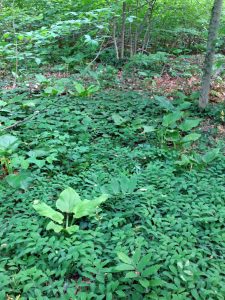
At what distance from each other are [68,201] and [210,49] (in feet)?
12.6

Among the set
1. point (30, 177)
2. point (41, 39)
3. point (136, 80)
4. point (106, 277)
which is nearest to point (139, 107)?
point (136, 80)

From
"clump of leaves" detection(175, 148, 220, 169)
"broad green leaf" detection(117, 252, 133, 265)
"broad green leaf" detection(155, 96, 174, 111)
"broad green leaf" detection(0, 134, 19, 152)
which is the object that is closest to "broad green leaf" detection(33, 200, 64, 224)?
"broad green leaf" detection(117, 252, 133, 265)

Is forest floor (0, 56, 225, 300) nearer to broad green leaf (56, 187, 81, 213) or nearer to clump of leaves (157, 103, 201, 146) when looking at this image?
clump of leaves (157, 103, 201, 146)

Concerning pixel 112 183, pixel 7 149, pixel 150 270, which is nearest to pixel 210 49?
pixel 112 183

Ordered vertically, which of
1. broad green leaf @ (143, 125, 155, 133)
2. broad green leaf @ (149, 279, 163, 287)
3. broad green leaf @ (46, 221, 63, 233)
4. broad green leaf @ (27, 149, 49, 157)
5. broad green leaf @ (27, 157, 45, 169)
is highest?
broad green leaf @ (149, 279, 163, 287)

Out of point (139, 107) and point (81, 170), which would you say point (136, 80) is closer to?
point (139, 107)

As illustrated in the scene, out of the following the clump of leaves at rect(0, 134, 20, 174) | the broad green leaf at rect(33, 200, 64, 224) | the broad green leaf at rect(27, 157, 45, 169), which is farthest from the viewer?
the clump of leaves at rect(0, 134, 20, 174)

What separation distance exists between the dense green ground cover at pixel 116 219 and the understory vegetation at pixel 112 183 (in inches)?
0.5

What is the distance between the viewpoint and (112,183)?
3.44 m

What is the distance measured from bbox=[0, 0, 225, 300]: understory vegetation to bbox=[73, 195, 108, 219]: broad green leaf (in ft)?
0.04

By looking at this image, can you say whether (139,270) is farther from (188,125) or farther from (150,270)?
(188,125)

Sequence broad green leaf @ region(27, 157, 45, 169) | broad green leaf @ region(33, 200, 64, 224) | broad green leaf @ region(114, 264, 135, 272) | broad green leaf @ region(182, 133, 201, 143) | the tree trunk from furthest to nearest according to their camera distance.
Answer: the tree trunk
broad green leaf @ region(182, 133, 201, 143)
broad green leaf @ region(27, 157, 45, 169)
broad green leaf @ region(33, 200, 64, 224)
broad green leaf @ region(114, 264, 135, 272)

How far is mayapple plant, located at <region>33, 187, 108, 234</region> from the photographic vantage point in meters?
2.91

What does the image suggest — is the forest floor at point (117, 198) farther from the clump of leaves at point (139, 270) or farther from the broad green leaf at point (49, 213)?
the broad green leaf at point (49, 213)
